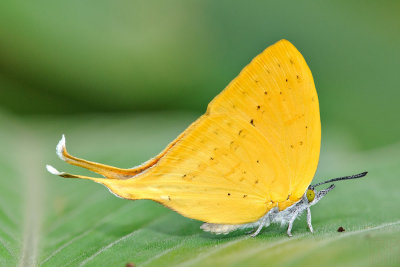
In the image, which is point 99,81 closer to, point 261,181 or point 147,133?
point 147,133

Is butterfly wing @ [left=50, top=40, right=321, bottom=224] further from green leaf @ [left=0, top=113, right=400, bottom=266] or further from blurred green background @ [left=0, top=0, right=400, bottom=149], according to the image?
blurred green background @ [left=0, top=0, right=400, bottom=149]

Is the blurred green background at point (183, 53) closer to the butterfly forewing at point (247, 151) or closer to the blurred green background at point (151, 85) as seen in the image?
the blurred green background at point (151, 85)

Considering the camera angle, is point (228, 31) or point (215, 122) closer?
point (215, 122)

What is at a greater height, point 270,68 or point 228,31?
point 228,31

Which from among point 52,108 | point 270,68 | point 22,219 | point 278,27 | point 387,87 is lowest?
point 22,219

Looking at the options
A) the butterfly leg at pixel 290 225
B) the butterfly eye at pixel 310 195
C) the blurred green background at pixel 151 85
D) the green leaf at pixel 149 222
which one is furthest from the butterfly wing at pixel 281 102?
the blurred green background at pixel 151 85

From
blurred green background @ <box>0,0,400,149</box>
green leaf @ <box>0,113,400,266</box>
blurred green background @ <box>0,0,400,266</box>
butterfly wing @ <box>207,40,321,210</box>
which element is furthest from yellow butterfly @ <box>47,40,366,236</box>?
blurred green background @ <box>0,0,400,149</box>

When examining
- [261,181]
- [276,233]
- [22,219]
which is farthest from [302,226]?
[22,219]

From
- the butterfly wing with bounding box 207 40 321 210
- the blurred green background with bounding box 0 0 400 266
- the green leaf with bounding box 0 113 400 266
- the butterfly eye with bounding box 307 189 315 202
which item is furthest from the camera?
the blurred green background with bounding box 0 0 400 266
